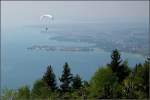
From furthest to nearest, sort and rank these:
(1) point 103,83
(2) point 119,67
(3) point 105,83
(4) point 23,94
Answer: (2) point 119,67
(1) point 103,83
(3) point 105,83
(4) point 23,94

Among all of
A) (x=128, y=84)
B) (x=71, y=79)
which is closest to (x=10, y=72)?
(x=71, y=79)

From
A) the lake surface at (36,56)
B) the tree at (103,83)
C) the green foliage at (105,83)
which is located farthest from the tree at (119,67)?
the lake surface at (36,56)

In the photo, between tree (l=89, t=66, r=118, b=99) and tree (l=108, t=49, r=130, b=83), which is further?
tree (l=108, t=49, r=130, b=83)

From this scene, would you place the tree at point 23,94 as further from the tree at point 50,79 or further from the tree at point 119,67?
the tree at point 119,67

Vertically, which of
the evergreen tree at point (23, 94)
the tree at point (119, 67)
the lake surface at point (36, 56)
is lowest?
the evergreen tree at point (23, 94)

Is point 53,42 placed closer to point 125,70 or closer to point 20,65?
point 20,65

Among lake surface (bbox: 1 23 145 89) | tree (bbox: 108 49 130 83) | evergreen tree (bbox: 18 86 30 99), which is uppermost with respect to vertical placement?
lake surface (bbox: 1 23 145 89)

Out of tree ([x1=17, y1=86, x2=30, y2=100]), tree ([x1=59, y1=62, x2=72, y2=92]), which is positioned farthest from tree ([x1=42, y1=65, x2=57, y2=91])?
tree ([x1=17, y1=86, x2=30, y2=100])

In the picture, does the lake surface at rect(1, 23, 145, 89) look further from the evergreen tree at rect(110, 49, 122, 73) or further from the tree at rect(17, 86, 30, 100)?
the tree at rect(17, 86, 30, 100)

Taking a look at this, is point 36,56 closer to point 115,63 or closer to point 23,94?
point 115,63

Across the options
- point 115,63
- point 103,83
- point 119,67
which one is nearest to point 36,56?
point 115,63

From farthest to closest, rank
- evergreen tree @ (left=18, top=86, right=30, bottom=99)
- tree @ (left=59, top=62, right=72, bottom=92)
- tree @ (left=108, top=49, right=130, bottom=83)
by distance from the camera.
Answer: tree @ (left=59, top=62, right=72, bottom=92), tree @ (left=108, top=49, right=130, bottom=83), evergreen tree @ (left=18, top=86, right=30, bottom=99)
